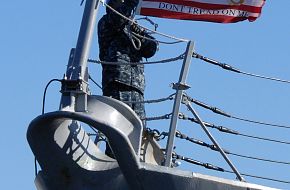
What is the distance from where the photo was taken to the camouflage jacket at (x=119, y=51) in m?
15.8

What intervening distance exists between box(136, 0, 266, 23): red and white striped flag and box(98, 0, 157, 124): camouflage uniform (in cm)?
113

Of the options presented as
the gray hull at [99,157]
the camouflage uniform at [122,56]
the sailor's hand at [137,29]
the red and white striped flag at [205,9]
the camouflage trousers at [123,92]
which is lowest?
the gray hull at [99,157]

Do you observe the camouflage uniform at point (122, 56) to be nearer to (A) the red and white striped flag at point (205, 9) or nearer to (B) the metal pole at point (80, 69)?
(A) the red and white striped flag at point (205, 9)

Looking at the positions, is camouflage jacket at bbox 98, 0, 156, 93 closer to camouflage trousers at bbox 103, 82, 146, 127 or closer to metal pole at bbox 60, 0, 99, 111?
camouflage trousers at bbox 103, 82, 146, 127

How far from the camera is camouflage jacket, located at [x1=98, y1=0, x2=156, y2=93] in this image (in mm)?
15766

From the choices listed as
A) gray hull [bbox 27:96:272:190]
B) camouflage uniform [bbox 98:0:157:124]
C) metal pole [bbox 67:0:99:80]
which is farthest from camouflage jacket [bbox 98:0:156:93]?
gray hull [bbox 27:96:272:190]

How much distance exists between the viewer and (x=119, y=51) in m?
16.0

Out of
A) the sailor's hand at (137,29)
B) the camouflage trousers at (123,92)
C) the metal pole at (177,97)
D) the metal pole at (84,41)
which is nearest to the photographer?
the metal pole at (84,41)

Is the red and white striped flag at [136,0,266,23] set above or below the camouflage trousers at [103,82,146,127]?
above

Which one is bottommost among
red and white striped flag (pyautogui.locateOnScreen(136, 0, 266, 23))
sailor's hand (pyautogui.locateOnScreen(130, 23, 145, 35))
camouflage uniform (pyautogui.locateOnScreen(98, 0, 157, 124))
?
camouflage uniform (pyautogui.locateOnScreen(98, 0, 157, 124))

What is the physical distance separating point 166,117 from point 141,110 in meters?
1.40

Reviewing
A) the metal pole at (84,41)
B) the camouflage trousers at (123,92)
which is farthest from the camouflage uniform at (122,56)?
the metal pole at (84,41)

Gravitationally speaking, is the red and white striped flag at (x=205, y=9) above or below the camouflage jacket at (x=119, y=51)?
above

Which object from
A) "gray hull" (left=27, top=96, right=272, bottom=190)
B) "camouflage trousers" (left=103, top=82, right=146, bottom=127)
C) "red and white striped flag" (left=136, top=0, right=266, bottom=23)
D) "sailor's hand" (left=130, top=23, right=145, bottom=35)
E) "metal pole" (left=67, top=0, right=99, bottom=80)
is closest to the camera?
"gray hull" (left=27, top=96, right=272, bottom=190)
